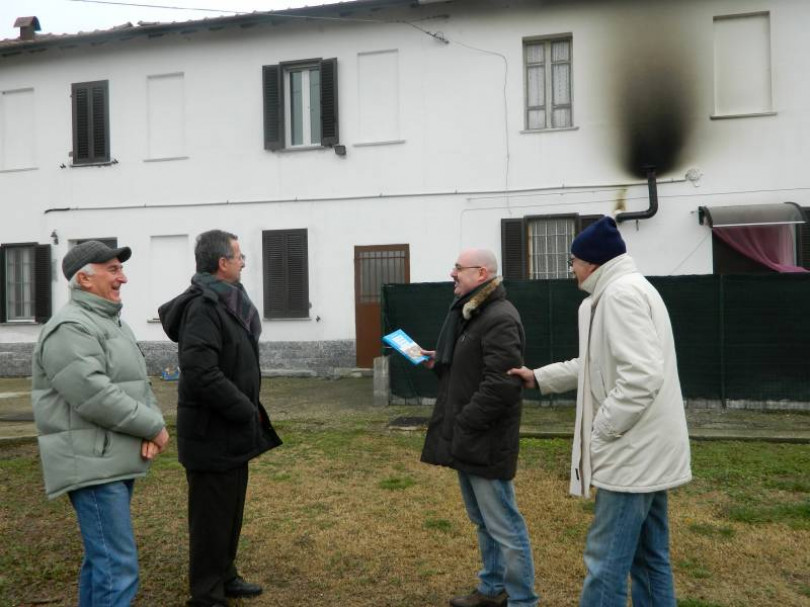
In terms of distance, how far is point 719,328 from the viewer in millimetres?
10164

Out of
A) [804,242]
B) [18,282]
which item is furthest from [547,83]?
[18,282]

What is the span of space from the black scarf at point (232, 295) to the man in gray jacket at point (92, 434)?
2.33 feet

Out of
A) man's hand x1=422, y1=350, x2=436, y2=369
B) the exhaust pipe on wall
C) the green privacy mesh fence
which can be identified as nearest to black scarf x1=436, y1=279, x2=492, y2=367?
man's hand x1=422, y1=350, x2=436, y2=369

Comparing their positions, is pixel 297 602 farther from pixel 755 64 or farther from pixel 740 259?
pixel 755 64

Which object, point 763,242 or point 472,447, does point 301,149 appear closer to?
point 763,242

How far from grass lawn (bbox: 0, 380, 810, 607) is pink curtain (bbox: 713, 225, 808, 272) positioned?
21.1ft

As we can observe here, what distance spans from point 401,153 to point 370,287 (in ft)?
8.95

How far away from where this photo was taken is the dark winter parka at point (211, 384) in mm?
3969

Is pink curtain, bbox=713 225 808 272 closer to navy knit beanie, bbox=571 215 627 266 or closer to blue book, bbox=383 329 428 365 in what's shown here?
blue book, bbox=383 329 428 365

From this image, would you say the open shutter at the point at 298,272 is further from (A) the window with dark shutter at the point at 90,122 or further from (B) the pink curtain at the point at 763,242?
(B) the pink curtain at the point at 763,242

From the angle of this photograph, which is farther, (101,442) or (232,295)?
(232,295)

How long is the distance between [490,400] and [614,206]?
11214 millimetres

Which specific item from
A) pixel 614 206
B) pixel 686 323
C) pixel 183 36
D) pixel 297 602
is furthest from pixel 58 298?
pixel 297 602

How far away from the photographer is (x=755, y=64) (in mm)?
13812
